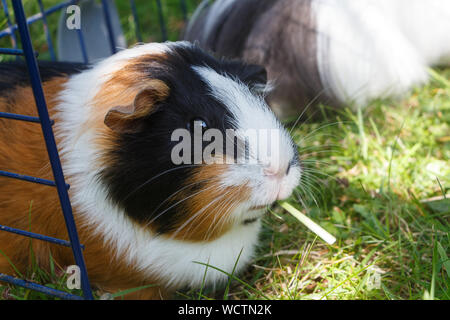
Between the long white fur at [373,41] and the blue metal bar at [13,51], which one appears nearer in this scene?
the blue metal bar at [13,51]

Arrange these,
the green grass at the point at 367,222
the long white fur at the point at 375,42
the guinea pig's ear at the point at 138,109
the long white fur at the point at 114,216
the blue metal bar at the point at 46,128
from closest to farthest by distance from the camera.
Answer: the blue metal bar at the point at 46,128 < the guinea pig's ear at the point at 138,109 < the long white fur at the point at 114,216 < the green grass at the point at 367,222 < the long white fur at the point at 375,42

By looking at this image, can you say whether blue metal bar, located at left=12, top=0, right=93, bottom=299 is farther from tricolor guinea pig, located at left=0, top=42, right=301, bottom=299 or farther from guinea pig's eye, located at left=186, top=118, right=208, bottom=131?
guinea pig's eye, located at left=186, top=118, right=208, bottom=131

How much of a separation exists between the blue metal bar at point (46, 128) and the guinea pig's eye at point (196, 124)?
13.7 inches

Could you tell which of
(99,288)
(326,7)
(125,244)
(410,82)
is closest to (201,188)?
(125,244)

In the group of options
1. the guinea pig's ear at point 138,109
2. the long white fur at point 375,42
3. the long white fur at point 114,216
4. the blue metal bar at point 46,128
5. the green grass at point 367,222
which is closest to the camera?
the blue metal bar at point 46,128

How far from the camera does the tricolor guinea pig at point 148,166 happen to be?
4.09ft

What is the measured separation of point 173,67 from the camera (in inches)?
Result: 52.4

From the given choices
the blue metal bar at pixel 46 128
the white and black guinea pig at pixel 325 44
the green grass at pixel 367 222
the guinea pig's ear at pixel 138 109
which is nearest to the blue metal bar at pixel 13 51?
the blue metal bar at pixel 46 128

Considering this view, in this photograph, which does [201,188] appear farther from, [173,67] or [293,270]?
[293,270]

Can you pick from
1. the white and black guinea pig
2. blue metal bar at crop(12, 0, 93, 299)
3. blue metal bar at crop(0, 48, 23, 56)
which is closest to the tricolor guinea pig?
blue metal bar at crop(12, 0, 93, 299)

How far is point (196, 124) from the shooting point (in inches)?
49.6

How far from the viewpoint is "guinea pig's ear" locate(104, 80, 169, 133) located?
1.18 m

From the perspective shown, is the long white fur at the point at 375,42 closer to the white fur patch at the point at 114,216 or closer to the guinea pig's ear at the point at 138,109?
the white fur patch at the point at 114,216

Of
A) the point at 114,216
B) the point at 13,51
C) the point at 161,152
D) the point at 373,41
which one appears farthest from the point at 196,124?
the point at 373,41
